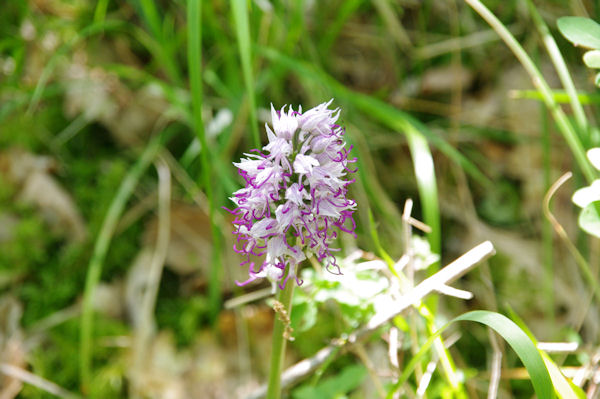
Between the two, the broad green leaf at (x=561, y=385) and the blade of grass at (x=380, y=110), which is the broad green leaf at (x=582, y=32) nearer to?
the blade of grass at (x=380, y=110)

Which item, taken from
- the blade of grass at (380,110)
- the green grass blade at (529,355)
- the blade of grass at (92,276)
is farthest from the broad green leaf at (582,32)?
the blade of grass at (92,276)

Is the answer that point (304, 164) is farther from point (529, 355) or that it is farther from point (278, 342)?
point (529, 355)

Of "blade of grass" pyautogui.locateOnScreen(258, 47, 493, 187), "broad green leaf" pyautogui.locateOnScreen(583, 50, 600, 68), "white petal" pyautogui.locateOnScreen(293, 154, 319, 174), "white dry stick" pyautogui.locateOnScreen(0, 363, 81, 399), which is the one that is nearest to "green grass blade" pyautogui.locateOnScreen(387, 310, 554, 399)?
"white petal" pyautogui.locateOnScreen(293, 154, 319, 174)

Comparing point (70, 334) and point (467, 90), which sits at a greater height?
point (467, 90)

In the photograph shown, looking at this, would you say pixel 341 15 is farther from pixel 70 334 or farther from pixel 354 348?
pixel 70 334

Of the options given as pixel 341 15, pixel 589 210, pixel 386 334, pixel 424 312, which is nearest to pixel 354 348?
pixel 386 334
